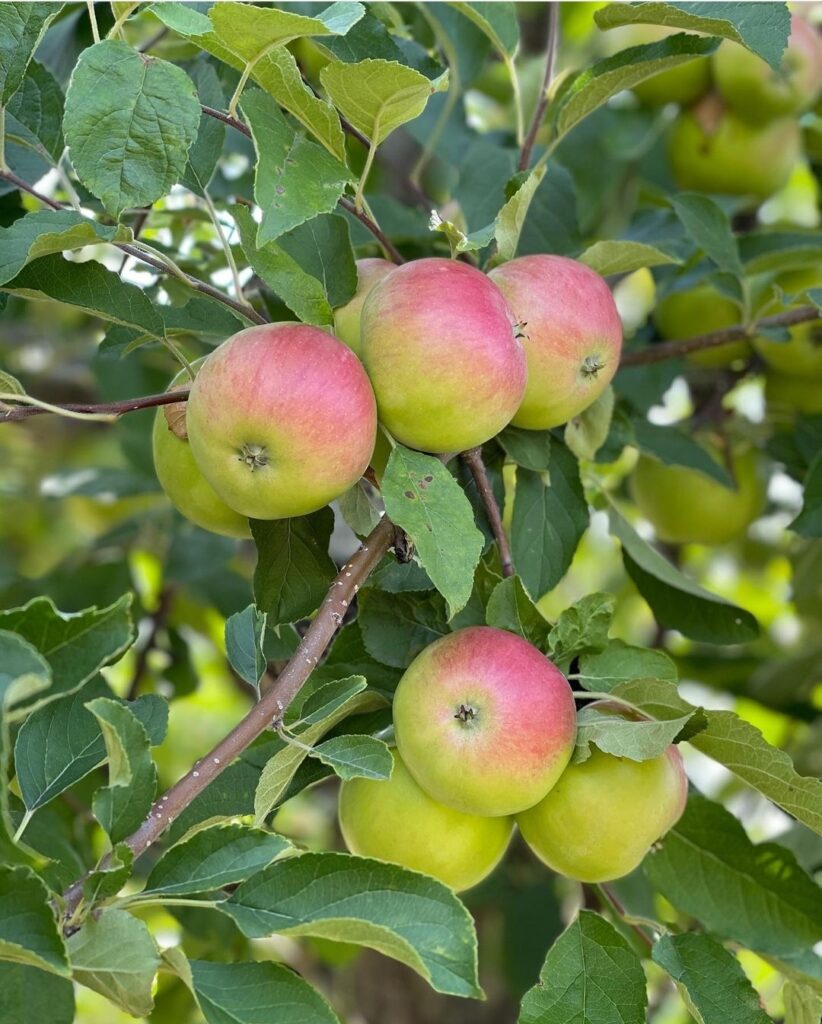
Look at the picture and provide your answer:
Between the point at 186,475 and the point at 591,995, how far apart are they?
56 cm

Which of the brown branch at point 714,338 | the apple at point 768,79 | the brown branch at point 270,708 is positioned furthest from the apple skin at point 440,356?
the apple at point 768,79

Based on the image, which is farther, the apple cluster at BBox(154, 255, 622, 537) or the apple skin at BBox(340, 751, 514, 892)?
the apple skin at BBox(340, 751, 514, 892)

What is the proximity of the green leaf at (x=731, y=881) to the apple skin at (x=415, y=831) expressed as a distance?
0.89 feet

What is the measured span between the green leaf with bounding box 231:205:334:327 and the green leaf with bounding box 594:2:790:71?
0.39 meters

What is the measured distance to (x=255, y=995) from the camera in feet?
2.76

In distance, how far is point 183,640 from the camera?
2111 millimetres

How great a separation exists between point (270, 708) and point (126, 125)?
447 mm

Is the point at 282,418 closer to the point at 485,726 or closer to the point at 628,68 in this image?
the point at 485,726

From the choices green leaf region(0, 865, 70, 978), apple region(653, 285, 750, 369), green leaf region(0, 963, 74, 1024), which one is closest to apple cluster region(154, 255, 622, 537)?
green leaf region(0, 865, 70, 978)

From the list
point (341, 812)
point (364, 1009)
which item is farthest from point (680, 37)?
point (364, 1009)

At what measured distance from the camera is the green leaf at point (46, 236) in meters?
0.93

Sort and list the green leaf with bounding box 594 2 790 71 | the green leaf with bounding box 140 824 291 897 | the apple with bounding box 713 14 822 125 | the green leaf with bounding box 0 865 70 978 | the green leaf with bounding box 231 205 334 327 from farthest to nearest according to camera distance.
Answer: the apple with bounding box 713 14 822 125 < the green leaf with bounding box 594 2 790 71 < the green leaf with bounding box 231 205 334 327 < the green leaf with bounding box 140 824 291 897 < the green leaf with bounding box 0 865 70 978

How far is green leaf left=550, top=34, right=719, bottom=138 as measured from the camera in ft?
3.75

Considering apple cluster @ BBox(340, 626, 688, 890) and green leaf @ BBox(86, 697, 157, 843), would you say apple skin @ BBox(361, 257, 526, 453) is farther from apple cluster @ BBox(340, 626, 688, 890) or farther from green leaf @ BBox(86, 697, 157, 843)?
green leaf @ BBox(86, 697, 157, 843)
